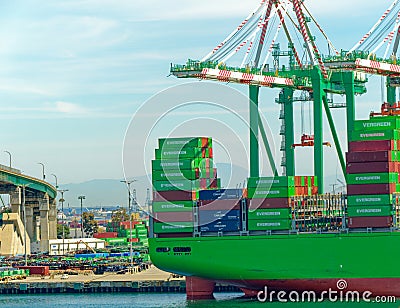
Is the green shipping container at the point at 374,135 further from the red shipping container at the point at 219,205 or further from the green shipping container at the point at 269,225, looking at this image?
the red shipping container at the point at 219,205

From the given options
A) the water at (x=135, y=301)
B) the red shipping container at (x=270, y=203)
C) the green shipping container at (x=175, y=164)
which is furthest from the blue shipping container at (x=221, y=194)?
the water at (x=135, y=301)

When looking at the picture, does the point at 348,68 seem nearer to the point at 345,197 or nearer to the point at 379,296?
the point at 345,197

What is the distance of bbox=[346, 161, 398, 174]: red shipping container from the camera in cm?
6538

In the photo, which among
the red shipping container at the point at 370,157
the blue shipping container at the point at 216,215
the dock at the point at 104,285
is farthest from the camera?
the dock at the point at 104,285

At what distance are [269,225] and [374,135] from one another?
850cm

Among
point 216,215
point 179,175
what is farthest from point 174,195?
point 216,215

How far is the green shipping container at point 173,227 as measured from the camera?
70.0 m

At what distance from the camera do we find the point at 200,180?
233 feet

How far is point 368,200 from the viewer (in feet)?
216

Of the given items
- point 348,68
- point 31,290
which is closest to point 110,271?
point 31,290

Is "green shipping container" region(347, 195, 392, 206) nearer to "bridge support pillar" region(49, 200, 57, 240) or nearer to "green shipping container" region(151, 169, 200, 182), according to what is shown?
"green shipping container" region(151, 169, 200, 182)

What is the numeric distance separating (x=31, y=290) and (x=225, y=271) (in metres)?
19.4

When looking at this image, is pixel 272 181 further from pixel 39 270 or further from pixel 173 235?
pixel 39 270

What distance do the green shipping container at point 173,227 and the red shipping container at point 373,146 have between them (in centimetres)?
1139
